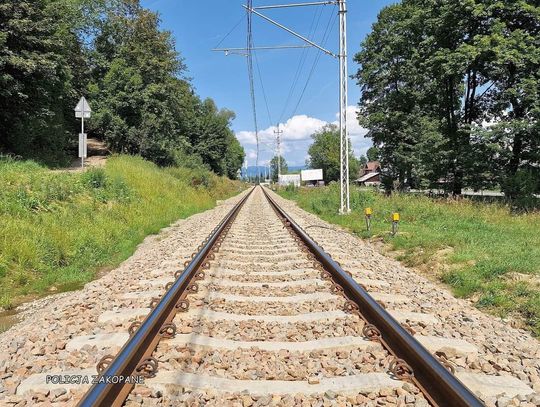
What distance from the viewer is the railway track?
10.6ft

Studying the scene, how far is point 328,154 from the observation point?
336 ft

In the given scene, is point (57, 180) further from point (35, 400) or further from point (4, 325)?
point (35, 400)

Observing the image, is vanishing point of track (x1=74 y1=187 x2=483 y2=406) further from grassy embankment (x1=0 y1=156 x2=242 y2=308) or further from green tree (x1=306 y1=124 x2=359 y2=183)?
green tree (x1=306 y1=124 x2=359 y2=183)

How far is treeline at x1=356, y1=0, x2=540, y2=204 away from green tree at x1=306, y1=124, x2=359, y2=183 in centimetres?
5796

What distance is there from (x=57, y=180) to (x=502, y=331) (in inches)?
511

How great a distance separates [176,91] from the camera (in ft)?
125

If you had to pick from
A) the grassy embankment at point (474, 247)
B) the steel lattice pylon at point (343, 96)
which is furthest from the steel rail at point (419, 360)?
the steel lattice pylon at point (343, 96)

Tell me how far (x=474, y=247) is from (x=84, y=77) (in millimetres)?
32639

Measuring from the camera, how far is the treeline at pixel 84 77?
2097cm

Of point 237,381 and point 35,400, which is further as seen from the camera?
point 237,381

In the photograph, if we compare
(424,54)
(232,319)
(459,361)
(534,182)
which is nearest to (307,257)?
(232,319)

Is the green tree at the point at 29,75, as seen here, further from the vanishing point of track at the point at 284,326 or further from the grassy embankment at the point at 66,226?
the vanishing point of track at the point at 284,326

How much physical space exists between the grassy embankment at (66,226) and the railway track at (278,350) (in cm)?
268

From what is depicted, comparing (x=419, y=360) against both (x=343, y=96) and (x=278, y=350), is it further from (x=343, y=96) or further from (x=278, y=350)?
(x=343, y=96)
